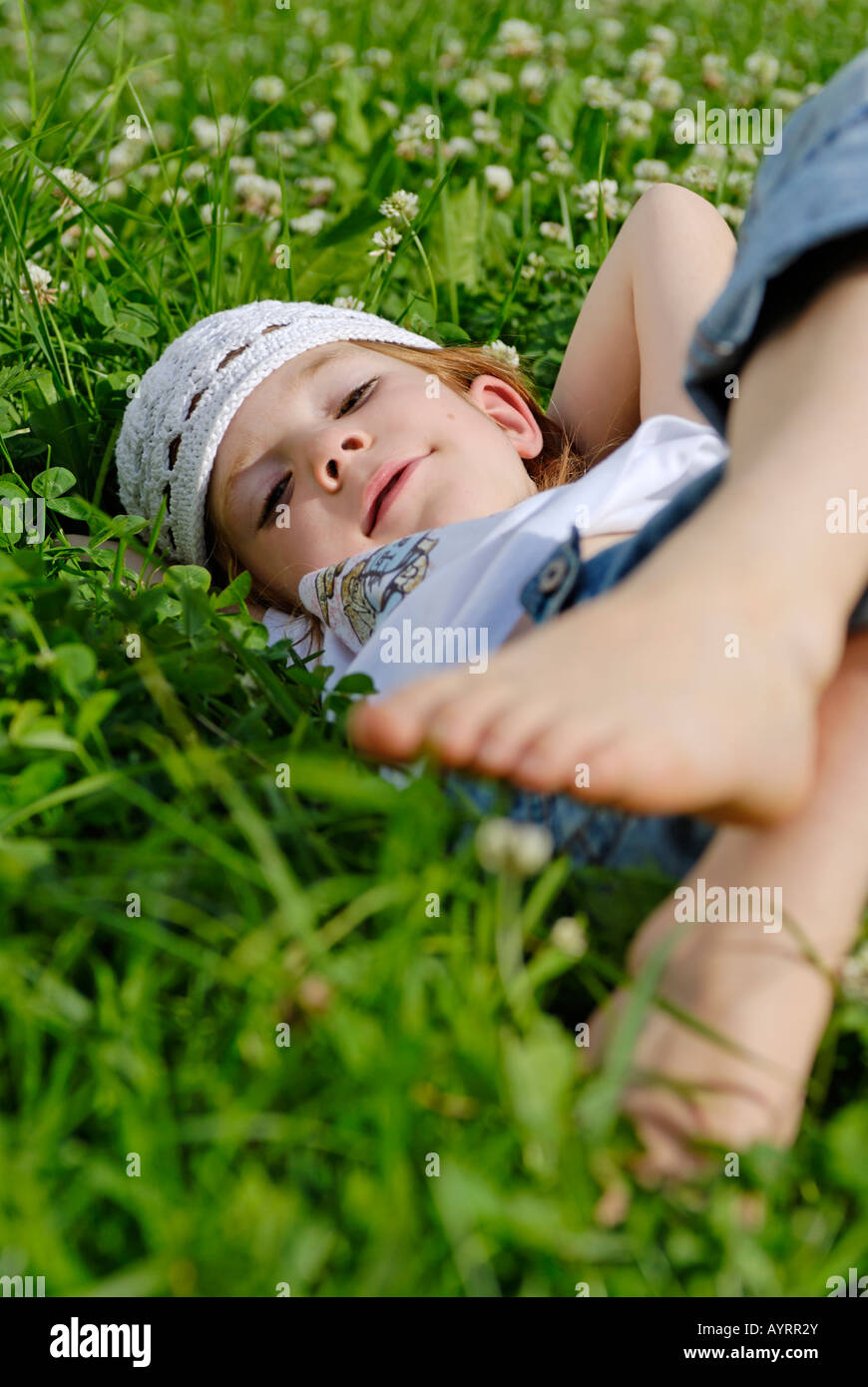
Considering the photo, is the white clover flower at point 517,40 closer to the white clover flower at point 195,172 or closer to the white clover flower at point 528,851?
the white clover flower at point 195,172

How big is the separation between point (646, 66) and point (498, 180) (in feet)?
2.72

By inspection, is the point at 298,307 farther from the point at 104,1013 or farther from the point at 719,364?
the point at 104,1013

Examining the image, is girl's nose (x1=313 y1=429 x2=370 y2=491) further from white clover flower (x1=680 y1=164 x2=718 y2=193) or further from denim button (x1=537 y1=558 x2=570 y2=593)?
white clover flower (x1=680 y1=164 x2=718 y2=193)

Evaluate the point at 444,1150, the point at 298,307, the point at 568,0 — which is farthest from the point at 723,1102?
the point at 568,0

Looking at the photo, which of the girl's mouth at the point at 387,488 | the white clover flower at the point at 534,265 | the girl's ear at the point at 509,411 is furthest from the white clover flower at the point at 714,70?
the girl's mouth at the point at 387,488

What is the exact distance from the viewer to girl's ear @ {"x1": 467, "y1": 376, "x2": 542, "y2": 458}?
2262mm

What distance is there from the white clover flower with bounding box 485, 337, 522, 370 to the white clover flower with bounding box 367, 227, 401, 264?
0.28 m

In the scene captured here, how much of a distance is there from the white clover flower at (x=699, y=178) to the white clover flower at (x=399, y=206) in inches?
26.4

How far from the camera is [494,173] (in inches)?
117

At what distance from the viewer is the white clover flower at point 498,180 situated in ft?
9.77

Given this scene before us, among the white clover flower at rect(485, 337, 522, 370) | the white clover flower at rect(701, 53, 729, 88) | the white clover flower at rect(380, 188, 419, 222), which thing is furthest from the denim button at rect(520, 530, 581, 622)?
the white clover flower at rect(701, 53, 729, 88)

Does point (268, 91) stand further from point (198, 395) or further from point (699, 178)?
point (198, 395)

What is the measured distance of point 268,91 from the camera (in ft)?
10.9
